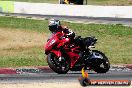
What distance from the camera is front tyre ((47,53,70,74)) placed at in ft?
48.6

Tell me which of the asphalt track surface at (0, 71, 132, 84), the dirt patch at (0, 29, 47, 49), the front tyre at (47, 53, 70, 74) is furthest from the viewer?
the dirt patch at (0, 29, 47, 49)

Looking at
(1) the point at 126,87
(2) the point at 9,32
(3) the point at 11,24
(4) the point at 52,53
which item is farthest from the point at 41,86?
(3) the point at 11,24

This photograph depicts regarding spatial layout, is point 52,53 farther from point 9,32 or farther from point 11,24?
point 11,24

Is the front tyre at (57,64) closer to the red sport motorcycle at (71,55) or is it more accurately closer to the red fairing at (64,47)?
the red sport motorcycle at (71,55)

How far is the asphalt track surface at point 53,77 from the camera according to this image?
46.9 ft

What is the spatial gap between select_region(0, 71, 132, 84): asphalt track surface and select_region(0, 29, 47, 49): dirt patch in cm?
1038

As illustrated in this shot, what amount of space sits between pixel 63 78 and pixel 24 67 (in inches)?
127

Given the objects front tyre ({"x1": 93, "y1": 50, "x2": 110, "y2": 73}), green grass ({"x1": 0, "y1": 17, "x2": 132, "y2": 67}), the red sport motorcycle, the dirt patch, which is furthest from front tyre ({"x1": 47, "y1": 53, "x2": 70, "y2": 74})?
the dirt patch

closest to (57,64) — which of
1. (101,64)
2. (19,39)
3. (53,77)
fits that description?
(53,77)

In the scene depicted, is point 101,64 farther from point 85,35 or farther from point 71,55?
point 85,35

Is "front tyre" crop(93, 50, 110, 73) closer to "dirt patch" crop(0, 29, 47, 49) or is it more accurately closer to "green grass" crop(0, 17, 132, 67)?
"green grass" crop(0, 17, 132, 67)

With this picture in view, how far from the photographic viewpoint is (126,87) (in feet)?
43.0

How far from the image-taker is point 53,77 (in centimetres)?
1476

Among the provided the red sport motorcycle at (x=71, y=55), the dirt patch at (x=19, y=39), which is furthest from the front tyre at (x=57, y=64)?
the dirt patch at (x=19, y=39)
